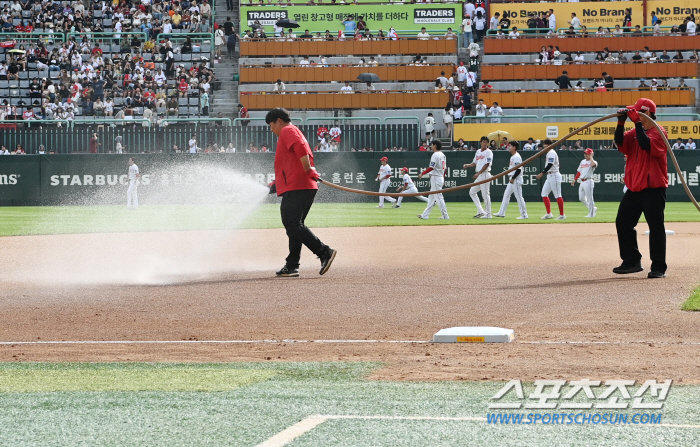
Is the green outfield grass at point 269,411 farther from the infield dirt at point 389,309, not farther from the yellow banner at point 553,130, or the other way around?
the yellow banner at point 553,130

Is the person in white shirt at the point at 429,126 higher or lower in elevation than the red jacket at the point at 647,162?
higher

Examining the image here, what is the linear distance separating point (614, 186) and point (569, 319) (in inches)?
1109

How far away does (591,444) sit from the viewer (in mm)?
4277

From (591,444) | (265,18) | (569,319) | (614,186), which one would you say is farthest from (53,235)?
(265,18)

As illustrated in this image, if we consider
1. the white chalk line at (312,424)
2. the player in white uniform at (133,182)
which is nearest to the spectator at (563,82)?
the player in white uniform at (133,182)

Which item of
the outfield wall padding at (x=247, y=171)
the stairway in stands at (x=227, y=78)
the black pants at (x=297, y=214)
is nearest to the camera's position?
the black pants at (x=297, y=214)

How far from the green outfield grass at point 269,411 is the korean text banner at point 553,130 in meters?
32.0

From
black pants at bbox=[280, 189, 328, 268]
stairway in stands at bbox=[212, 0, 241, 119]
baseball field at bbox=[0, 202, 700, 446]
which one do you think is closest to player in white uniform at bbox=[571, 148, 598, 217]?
baseball field at bbox=[0, 202, 700, 446]

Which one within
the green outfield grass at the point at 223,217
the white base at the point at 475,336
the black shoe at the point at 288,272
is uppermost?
the white base at the point at 475,336

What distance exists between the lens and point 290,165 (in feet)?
38.5

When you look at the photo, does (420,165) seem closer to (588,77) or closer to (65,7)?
(588,77)

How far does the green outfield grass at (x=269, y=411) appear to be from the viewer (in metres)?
4.41

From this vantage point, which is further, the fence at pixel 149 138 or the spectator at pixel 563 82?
the spectator at pixel 563 82

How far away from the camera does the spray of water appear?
1304 cm
